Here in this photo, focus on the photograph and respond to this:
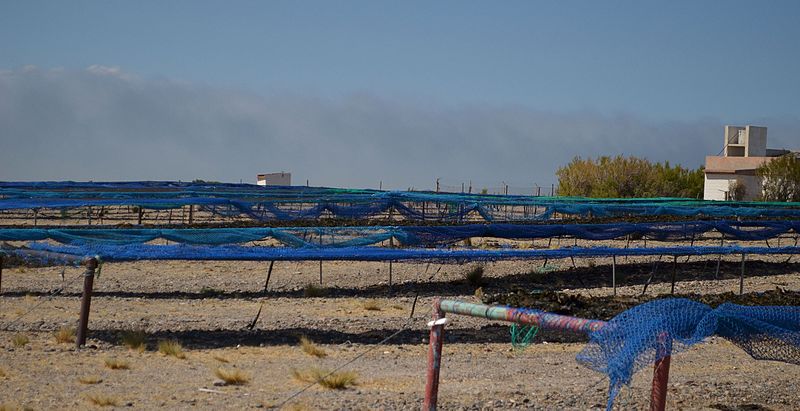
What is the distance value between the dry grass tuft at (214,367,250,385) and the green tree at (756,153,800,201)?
45.3 metres

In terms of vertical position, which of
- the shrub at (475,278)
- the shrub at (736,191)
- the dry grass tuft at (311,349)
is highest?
the shrub at (736,191)

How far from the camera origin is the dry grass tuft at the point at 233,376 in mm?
9180

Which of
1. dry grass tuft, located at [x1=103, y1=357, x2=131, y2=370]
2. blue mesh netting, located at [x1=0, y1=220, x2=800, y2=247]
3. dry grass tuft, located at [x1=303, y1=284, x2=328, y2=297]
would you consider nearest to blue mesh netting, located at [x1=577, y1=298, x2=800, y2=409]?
dry grass tuft, located at [x1=103, y1=357, x2=131, y2=370]

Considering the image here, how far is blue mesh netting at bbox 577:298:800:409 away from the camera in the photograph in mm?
5477

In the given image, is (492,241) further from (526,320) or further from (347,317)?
(526,320)

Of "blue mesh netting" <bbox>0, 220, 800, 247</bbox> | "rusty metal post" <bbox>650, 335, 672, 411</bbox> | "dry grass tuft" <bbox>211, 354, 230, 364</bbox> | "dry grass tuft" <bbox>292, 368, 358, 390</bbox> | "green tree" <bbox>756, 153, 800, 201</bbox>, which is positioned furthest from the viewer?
"green tree" <bbox>756, 153, 800, 201</bbox>

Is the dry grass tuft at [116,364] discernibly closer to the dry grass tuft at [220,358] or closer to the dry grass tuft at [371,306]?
the dry grass tuft at [220,358]

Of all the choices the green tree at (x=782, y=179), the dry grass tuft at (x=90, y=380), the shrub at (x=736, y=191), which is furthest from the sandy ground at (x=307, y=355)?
the shrub at (x=736, y=191)

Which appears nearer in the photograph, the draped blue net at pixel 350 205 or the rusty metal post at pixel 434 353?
the rusty metal post at pixel 434 353

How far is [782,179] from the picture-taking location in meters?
49.6

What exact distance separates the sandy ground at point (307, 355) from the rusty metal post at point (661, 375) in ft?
7.82

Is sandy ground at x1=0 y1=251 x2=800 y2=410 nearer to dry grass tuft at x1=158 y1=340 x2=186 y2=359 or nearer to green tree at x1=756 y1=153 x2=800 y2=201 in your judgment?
dry grass tuft at x1=158 y1=340 x2=186 y2=359

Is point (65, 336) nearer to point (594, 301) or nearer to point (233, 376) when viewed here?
point (233, 376)

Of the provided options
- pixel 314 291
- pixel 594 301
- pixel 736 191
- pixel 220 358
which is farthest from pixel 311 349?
pixel 736 191
